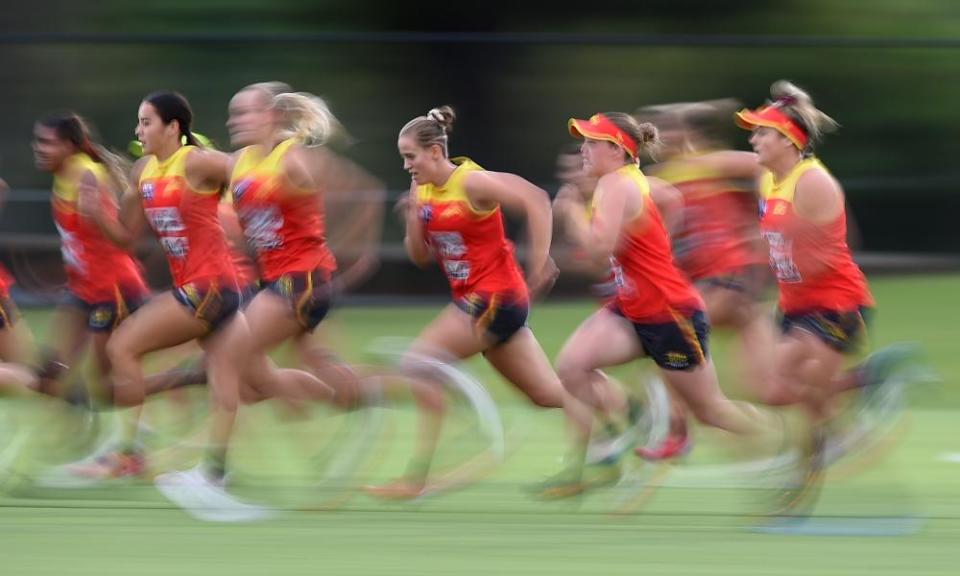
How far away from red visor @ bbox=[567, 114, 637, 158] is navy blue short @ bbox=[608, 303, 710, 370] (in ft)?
2.38

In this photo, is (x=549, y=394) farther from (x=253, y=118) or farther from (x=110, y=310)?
(x=110, y=310)

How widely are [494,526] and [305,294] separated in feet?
4.17

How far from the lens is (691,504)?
844 centimetres

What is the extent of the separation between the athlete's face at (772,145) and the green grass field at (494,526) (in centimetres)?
138

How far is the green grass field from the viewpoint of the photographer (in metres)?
7.03

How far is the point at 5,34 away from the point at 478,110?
12.6 feet

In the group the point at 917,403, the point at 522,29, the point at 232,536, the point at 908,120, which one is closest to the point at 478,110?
the point at 522,29

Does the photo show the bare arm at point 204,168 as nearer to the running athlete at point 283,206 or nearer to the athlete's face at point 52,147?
the running athlete at point 283,206

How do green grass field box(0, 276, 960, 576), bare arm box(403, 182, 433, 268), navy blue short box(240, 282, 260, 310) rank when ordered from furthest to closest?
1. navy blue short box(240, 282, 260, 310)
2. bare arm box(403, 182, 433, 268)
3. green grass field box(0, 276, 960, 576)

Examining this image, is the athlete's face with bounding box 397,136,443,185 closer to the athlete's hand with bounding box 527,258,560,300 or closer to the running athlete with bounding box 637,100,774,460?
the athlete's hand with bounding box 527,258,560,300

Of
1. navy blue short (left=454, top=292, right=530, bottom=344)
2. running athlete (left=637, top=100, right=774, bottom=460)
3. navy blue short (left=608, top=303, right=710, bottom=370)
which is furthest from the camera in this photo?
running athlete (left=637, top=100, right=774, bottom=460)

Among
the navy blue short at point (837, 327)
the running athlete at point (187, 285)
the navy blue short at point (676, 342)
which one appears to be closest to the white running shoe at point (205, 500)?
the running athlete at point (187, 285)

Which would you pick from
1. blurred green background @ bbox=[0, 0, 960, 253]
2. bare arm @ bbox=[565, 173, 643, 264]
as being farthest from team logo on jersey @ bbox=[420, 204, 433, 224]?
blurred green background @ bbox=[0, 0, 960, 253]

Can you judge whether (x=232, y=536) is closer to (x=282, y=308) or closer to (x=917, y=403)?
(x=282, y=308)
